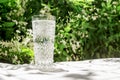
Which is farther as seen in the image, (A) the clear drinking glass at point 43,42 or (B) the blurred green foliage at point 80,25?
(B) the blurred green foliage at point 80,25

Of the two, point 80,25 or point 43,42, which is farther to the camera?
point 80,25

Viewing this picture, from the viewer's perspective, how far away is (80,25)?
3447mm

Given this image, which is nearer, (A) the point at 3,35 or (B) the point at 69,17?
(A) the point at 3,35

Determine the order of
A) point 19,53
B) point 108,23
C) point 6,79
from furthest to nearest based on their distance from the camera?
point 108,23
point 19,53
point 6,79

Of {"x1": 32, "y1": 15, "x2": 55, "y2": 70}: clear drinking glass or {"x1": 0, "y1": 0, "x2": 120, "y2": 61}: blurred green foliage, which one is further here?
{"x1": 0, "y1": 0, "x2": 120, "y2": 61}: blurred green foliage

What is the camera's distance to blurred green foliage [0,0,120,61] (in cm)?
333

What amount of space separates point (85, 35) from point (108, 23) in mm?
241

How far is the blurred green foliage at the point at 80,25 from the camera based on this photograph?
3.33 m

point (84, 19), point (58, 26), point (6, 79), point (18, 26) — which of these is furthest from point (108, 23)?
point (6, 79)

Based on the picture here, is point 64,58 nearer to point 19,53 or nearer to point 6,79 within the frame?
point 19,53

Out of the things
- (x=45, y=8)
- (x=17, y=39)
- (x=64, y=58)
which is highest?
(x=45, y=8)

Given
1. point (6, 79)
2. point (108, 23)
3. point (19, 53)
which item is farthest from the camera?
point (108, 23)

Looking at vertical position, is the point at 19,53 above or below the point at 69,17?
below

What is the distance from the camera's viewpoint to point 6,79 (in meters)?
0.97
